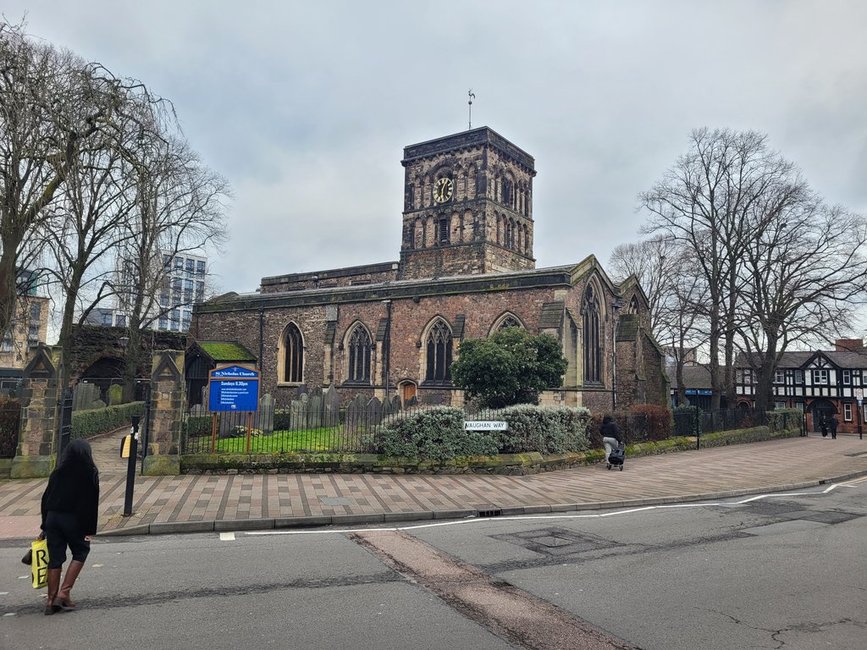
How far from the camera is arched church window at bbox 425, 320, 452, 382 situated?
26.7 m

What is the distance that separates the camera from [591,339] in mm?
26125

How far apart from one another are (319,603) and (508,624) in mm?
1717

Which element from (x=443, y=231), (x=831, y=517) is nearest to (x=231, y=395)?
(x=831, y=517)

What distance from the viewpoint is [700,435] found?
23.0 meters

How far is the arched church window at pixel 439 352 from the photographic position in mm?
26734

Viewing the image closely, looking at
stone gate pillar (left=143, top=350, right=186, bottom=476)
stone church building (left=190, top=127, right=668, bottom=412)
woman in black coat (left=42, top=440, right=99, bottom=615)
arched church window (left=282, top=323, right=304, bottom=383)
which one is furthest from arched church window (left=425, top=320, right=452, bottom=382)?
woman in black coat (left=42, top=440, right=99, bottom=615)

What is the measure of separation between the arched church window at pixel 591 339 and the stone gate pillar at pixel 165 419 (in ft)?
56.0

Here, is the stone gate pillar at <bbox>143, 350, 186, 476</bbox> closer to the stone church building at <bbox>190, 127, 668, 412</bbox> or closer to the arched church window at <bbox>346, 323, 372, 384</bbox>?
the stone church building at <bbox>190, 127, 668, 412</bbox>

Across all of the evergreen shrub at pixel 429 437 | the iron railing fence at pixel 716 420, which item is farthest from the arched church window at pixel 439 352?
the evergreen shrub at pixel 429 437

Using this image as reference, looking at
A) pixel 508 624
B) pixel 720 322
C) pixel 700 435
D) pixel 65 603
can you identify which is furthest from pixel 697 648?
pixel 720 322

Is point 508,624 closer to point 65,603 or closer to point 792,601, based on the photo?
point 792,601

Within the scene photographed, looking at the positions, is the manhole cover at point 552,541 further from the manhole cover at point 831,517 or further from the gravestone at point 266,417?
the gravestone at point 266,417

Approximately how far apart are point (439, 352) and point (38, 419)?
17.0m

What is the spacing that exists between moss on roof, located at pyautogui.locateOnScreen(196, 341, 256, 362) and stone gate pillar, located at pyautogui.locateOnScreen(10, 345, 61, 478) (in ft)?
51.4
